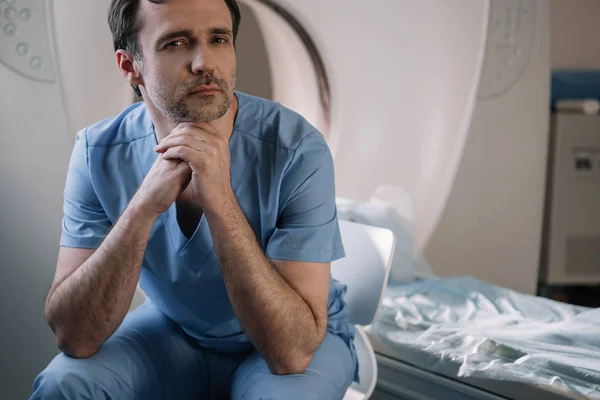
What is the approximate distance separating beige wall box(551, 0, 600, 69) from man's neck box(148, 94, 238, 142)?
2.33m

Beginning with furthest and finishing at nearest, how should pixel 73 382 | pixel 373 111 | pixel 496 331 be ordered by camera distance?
pixel 373 111 < pixel 496 331 < pixel 73 382

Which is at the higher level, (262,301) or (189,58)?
(189,58)

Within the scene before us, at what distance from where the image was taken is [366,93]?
6.45 ft

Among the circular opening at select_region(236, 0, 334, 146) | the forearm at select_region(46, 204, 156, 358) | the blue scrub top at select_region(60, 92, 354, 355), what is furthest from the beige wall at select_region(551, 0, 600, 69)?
the forearm at select_region(46, 204, 156, 358)

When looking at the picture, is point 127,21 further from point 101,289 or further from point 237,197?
point 101,289

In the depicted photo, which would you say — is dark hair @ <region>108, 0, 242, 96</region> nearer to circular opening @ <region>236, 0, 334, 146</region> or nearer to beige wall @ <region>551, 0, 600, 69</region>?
circular opening @ <region>236, 0, 334, 146</region>

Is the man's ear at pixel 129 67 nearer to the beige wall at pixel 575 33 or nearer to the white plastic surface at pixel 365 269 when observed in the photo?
the white plastic surface at pixel 365 269

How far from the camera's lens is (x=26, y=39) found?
1.55 meters

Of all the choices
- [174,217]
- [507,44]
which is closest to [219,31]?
[174,217]

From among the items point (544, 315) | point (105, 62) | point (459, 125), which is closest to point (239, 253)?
point (105, 62)

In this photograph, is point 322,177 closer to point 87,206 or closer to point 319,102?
point 87,206

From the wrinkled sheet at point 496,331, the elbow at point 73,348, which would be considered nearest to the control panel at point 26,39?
the elbow at point 73,348

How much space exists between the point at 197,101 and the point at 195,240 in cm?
23

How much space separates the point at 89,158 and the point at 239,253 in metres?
0.35
